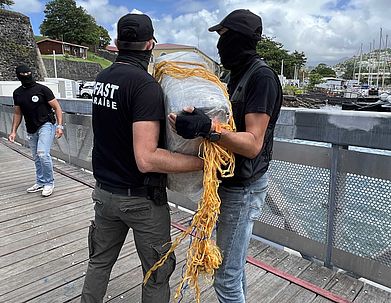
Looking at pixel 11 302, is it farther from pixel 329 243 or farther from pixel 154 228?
pixel 329 243

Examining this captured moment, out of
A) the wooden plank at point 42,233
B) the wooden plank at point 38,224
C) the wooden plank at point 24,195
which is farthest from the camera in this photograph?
the wooden plank at point 24,195

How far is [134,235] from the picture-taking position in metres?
1.74

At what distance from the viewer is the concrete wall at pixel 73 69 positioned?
132ft

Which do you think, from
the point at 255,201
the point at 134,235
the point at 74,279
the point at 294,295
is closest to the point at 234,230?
the point at 255,201

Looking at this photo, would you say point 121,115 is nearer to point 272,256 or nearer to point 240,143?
point 240,143

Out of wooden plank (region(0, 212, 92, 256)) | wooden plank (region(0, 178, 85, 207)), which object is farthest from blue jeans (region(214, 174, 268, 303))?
wooden plank (region(0, 178, 85, 207))

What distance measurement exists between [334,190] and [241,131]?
125cm

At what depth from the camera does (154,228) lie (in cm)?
167

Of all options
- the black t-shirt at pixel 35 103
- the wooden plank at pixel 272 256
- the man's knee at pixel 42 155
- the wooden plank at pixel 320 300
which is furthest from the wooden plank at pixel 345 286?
the black t-shirt at pixel 35 103

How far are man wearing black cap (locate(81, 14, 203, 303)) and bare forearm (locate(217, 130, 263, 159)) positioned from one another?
0.54ft

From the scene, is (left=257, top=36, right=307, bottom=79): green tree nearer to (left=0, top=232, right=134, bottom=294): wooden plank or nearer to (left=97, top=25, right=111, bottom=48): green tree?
(left=97, top=25, right=111, bottom=48): green tree

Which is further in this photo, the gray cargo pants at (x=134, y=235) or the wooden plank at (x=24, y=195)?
the wooden plank at (x=24, y=195)

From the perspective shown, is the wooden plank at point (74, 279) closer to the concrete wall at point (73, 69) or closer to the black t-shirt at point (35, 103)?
the black t-shirt at point (35, 103)

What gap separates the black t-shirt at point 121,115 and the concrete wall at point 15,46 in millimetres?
25064
